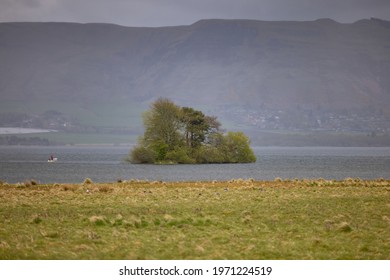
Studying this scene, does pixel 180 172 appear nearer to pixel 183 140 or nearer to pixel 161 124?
pixel 161 124

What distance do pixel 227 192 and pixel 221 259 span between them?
62.5 ft

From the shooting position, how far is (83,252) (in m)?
18.5

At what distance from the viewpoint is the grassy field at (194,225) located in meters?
18.8

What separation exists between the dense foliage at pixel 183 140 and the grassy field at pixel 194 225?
64.5m

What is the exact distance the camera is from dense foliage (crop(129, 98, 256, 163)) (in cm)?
10062

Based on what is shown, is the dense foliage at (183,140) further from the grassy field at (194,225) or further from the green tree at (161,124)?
the grassy field at (194,225)

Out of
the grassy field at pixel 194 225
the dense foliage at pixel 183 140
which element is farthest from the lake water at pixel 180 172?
the grassy field at pixel 194 225

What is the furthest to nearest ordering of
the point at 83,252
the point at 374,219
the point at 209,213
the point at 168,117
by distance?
1. the point at 168,117
2. the point at 209,213
3. the point at 374,219
4. the point at 83,252

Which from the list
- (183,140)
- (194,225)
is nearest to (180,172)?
(183,140)

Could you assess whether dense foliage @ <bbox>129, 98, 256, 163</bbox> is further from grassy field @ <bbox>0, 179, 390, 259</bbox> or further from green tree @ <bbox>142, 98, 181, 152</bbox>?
grassy field @ <bbox>0, 179, 390, 259</bbox>

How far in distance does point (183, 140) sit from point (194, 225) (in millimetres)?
81734

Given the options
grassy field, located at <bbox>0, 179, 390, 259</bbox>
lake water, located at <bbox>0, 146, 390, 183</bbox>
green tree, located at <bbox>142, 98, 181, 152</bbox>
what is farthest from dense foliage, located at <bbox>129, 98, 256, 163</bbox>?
grassy field, located at <bbox>0, 179, 390, 259</bbox>
